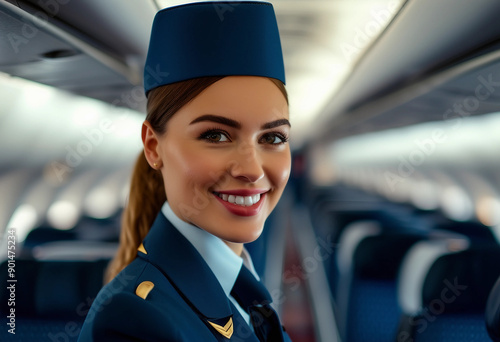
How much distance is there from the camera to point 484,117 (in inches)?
197

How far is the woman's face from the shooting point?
45.4 inches

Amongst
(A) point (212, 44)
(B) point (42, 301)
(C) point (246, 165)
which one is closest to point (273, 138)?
(C) point (246, 165)

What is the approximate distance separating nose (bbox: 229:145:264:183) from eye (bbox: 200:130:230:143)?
0.06 metres

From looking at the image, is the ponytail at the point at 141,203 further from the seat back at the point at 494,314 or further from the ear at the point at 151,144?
the seat back at the point at 494,314

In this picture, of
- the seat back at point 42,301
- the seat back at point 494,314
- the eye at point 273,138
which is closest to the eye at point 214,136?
the eye at point 273,138

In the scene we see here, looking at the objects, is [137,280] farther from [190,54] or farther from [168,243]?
[190,54]

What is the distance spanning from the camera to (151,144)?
131cm

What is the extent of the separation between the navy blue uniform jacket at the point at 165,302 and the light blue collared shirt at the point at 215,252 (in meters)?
0.02

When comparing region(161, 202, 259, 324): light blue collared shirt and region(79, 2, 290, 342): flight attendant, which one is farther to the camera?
region(161, 202, 259, 324): light blue collared shirt

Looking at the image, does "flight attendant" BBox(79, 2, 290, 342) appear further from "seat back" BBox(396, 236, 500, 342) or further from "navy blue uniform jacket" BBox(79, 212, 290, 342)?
"seat back" BBox(396, 236, 500, 342)

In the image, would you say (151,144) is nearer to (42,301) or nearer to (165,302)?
(165,302)

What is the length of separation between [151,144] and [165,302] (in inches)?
17.3

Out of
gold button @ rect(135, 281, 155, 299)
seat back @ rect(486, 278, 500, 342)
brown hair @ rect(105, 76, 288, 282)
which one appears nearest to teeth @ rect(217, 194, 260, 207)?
gold button @ rect(135, 281, 155, 299)

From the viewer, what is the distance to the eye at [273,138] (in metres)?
1.24
